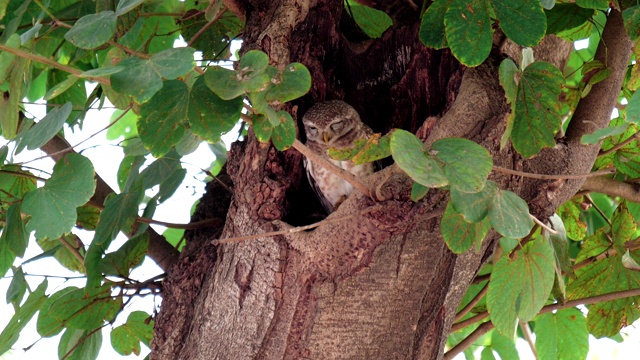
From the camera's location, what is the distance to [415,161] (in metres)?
1.25

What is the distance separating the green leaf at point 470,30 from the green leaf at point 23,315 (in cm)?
128

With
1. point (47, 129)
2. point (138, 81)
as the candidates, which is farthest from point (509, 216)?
point (47, 129)

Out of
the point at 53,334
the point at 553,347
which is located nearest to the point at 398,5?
the point at 553,347

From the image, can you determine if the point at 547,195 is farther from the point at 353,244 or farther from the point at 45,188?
the point at 45,188

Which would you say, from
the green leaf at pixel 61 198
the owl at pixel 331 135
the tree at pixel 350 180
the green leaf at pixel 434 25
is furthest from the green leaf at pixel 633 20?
the green leaf at pixel 61 198

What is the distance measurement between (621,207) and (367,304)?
84 cm

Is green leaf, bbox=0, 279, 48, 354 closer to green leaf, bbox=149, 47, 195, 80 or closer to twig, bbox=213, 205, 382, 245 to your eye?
twig, bbox=213, 205, 382, 245

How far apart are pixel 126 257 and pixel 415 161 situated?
1076 millimetres

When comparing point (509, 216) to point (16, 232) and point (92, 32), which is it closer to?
point (92, 32)

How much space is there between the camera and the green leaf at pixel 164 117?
4.44 feet

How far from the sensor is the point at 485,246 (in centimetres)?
185

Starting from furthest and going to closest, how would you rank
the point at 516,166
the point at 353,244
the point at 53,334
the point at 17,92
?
the point at 53,334 < the point at 516,166 < the point at 353,244 < the point at 17,92

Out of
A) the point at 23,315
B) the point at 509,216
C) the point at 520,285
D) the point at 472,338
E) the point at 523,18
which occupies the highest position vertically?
the point at 23,315

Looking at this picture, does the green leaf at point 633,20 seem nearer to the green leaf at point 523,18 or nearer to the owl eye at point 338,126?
the green leaf at point 523,18
